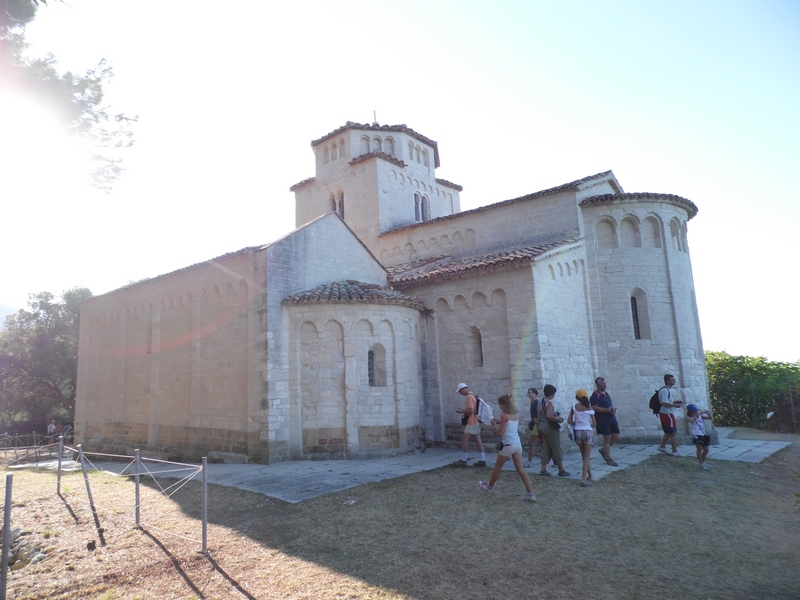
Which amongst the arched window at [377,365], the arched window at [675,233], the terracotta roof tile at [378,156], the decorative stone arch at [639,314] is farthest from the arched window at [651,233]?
the terracotta roof tile at [378,156]

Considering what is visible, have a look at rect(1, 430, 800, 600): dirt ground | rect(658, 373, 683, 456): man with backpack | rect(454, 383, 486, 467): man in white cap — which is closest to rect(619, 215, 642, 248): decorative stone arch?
rect(658, 373, 683, 456): man with backpack

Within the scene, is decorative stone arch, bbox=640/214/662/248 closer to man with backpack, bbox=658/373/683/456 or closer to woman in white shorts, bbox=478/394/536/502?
man with backpack, bbox=658/373/683/456

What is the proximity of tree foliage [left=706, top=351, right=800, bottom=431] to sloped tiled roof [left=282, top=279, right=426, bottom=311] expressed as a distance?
1379 cm

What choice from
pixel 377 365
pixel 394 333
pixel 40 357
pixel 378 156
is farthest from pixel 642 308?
pixel 40 357

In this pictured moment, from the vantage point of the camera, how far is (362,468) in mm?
10570

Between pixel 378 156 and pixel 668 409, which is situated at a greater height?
pixel 378 156

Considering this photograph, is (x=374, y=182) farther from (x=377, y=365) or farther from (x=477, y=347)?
(x=377, y=365)

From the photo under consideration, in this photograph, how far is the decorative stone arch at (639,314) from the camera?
47.9ft

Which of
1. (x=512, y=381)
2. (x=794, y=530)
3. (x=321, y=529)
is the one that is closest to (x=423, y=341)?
(x=512, y=381)

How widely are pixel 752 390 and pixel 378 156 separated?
17166 mm

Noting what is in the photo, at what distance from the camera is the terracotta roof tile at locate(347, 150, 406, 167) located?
2041 centimetres

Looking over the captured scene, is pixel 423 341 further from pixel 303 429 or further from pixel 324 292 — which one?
pixel 303 429

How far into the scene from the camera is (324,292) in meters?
12.5

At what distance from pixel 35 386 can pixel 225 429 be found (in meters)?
26.4
